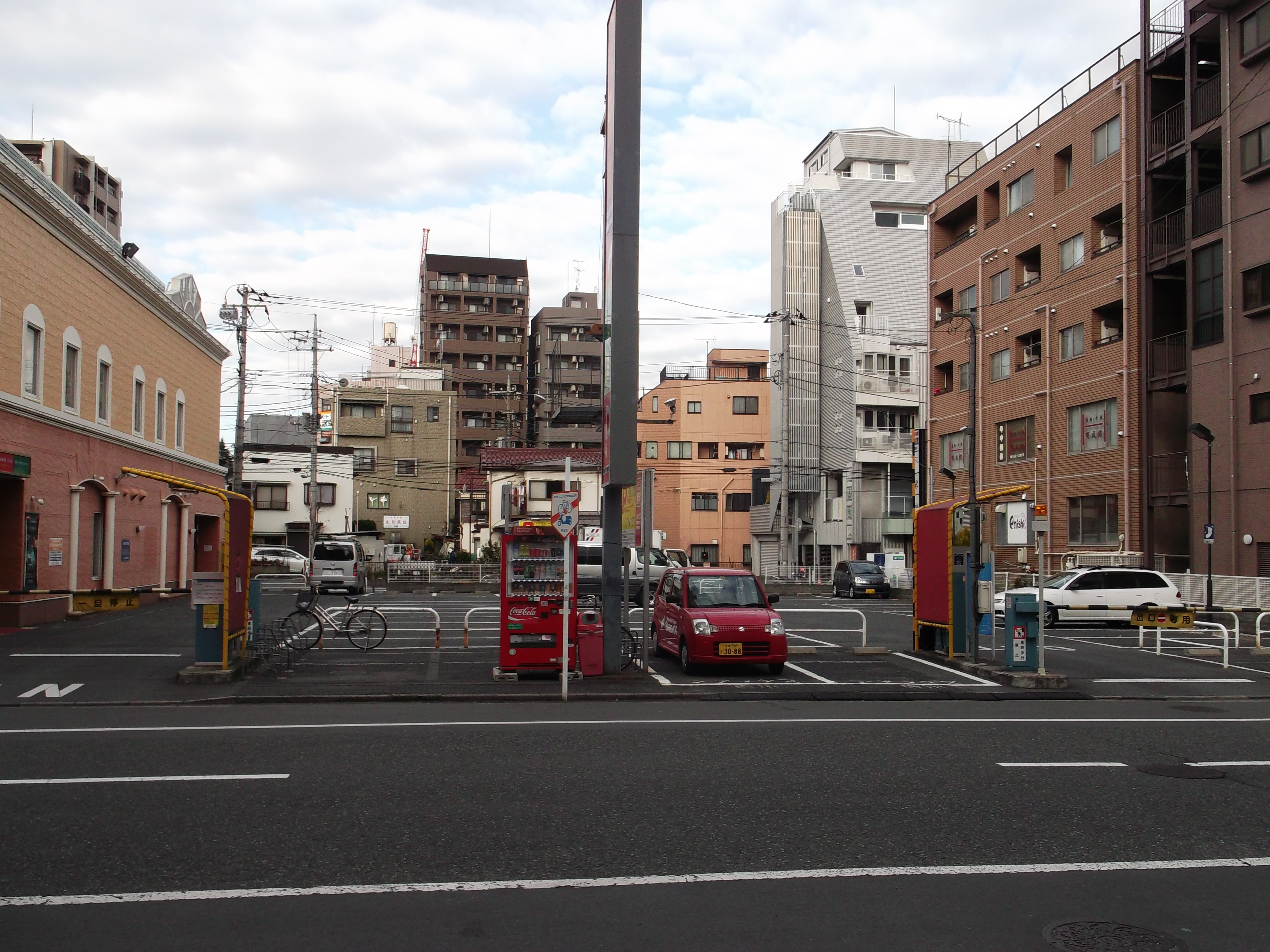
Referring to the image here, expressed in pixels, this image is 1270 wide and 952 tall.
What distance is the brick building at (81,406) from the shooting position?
22.0 meters

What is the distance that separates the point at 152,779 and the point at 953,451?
4341 cm

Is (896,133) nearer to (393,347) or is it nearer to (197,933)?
(393,347)

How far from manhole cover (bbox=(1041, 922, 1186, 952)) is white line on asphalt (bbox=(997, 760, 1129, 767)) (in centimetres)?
408

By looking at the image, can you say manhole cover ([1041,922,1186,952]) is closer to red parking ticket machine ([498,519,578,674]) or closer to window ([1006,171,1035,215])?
red parking ticket machine ([498,519,578,674])

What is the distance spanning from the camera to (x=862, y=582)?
4403 centimetres

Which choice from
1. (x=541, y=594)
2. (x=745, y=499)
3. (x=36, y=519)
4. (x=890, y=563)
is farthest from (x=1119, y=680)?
(x=745, y=499)

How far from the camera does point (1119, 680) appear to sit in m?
16.9

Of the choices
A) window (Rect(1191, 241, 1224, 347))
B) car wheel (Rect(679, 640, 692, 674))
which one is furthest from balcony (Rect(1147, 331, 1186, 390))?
car wheel (Rect(679, 640, 692, 674))

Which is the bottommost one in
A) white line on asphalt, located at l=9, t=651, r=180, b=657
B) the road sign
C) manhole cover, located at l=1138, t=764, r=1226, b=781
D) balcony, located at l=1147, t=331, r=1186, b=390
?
white line on asphalt, located at l=9, t=651, r=180, b=657

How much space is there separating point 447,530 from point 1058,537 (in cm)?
4225

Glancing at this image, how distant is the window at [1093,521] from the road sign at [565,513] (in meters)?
→ 28.4

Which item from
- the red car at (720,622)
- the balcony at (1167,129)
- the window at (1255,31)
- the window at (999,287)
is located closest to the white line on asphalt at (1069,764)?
the red car at (720,622)

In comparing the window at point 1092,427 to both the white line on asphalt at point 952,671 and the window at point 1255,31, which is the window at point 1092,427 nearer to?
the window at point 1255,31

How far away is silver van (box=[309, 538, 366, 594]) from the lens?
3866cm
